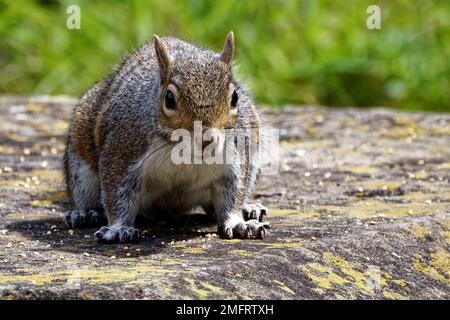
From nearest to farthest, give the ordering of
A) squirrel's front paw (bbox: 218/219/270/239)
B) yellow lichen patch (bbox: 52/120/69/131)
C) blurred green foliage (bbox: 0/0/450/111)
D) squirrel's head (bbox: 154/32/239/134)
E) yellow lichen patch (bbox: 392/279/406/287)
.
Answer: yellow lichen patch (bbox: 392/279/406/287) < squirrel's head (bbox: 154/32/239/134) < squirrel's front paw (bbox: 218/219/270/239) < yellow lichen patch (bbox: 52/120/69/131) < blurred green foliage (bbox: 0/0/450/111)

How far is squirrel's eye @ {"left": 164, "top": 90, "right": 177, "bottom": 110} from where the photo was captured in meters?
3.41

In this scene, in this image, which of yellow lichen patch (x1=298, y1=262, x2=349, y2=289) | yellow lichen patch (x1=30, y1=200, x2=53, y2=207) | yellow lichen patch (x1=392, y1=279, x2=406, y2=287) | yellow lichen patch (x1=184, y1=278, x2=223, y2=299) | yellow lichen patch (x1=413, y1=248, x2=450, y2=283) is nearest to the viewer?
yellow lichen patch (x1=184, y1=278, x2=223, y2=299)

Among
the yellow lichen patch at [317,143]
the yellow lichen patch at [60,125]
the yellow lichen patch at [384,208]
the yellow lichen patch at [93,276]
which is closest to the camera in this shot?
the yellow lichen patch at [93,276]

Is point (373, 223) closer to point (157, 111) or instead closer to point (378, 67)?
point (157, 111)

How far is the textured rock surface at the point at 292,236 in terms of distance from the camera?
8.91 feet

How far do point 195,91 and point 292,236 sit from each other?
0.60m

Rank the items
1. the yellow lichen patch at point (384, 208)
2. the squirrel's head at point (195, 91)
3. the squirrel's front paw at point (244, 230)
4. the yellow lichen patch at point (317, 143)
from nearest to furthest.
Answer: the squirrel's head at point (195, 91), the squirrel's front paw at point (244, 230), the yellow lichen patch at point (384, 208), the yellow lichen patch at point (317, 143)

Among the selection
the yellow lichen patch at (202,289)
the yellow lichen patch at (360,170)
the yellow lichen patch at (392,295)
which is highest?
the yellow lichen patch at (360,170)

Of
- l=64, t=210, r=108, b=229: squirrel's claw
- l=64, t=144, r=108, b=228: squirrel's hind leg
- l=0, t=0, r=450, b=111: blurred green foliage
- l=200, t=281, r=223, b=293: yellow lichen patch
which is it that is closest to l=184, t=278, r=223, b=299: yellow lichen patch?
l=200, t=281, r=223, b=293: yellow lichen patch

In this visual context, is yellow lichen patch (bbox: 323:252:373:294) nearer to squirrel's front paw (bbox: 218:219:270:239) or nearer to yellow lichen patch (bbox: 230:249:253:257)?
yellow lichen patch (bbox: 230:249:253:257)

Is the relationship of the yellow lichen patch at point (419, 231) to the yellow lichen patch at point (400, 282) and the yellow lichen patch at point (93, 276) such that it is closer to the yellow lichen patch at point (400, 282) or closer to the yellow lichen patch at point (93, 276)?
the yellow lichen patch at point (400, 282)

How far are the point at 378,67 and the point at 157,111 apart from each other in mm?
4116

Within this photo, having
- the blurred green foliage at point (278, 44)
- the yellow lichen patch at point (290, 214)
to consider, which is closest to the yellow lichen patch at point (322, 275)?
the yellow lichen patch at point (290, 214)
